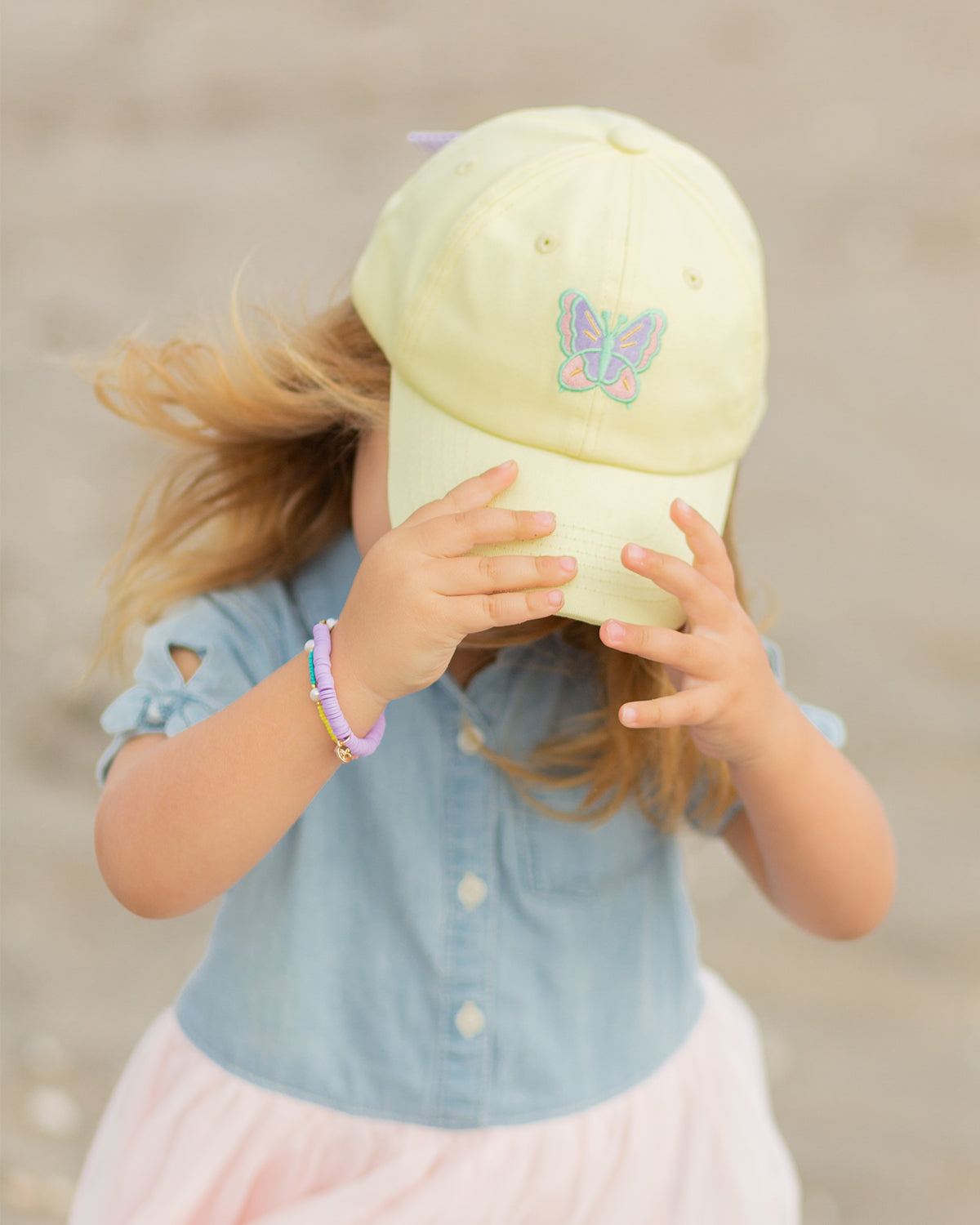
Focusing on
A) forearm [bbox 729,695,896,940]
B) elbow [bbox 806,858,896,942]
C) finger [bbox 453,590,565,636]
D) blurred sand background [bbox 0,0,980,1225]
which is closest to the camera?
finger [bbox 453,590,565,636]

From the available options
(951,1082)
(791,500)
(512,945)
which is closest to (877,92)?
(791,500)

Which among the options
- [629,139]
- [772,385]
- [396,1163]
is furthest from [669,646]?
[772,385]

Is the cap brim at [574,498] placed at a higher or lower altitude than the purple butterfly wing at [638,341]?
lower

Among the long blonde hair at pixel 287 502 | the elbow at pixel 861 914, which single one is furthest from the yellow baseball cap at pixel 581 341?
the elbow at pixel 861 914

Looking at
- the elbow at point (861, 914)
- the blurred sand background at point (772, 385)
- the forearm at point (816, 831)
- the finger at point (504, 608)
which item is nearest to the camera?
the finger at point (504, 608)

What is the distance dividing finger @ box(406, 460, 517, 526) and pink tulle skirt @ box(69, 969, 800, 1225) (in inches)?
19.9

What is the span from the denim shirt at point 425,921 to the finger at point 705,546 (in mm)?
249

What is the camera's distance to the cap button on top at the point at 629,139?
3.05ft

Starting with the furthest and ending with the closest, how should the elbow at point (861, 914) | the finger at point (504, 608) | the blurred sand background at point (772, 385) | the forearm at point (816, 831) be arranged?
the blurred sand background at point (772, 385), the elbow at point (861, 914), the forearm at point (816, 831), the finger at point (504, 608)

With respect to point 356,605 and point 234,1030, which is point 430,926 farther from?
point 356,605

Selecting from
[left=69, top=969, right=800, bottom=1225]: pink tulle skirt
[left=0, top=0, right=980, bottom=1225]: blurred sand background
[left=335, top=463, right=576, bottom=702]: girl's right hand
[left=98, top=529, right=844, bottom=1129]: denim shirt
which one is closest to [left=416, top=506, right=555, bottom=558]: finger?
[left=335, top=463, right=576, bottom=702]: girl's right hand

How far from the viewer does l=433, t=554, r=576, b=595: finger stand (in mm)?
842

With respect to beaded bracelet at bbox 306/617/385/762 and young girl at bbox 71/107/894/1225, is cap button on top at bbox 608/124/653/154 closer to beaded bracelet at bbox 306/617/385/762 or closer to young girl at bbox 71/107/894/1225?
young girl at bbox 71/107/894/1225

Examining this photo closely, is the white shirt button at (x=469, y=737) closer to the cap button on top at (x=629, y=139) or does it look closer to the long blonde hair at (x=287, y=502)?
the long blonde hair at (x=287, y=502)
